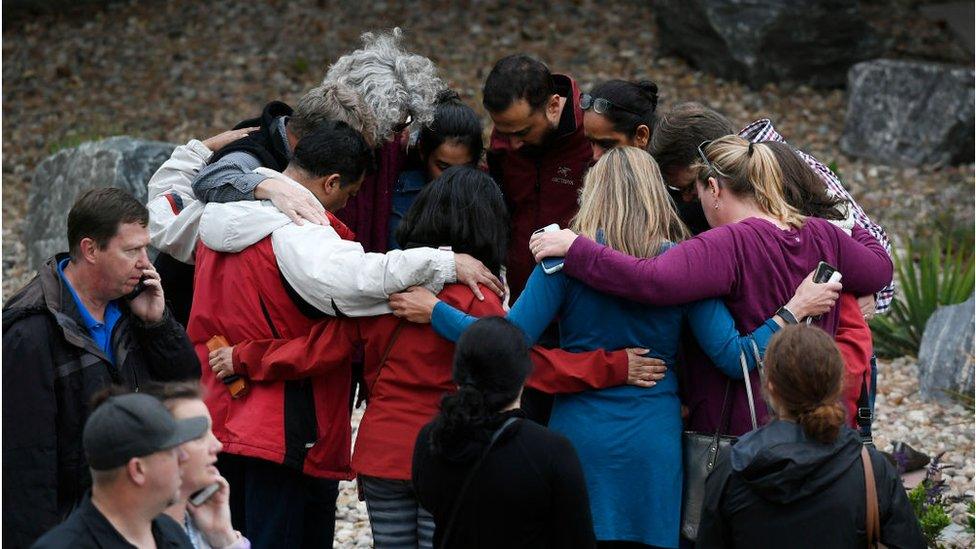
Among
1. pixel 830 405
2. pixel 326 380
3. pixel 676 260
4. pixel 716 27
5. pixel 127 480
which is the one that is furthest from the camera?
pixel 716 27

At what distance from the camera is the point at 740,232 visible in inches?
137

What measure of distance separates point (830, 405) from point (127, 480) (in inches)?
63.8

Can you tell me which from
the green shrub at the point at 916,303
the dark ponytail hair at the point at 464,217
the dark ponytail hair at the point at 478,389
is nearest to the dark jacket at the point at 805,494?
the dark ponytail hair at the point at 478,389

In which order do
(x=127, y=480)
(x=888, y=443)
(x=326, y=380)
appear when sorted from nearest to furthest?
1. (x=127, y=480)
2. (x=326, y=380)
3. (x=888, y=443)

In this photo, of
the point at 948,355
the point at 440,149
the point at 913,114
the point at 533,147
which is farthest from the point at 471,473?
the point at 913,114

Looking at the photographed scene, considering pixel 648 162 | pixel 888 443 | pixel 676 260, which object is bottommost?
pixel 888 443

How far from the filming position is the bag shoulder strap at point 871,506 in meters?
2.98

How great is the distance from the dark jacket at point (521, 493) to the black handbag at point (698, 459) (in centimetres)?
61

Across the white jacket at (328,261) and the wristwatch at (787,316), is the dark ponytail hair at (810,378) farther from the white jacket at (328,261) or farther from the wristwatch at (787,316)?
the white jacket at (328,261)

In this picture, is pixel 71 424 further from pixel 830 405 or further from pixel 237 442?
pixel 830 405

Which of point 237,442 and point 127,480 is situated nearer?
point 127,480

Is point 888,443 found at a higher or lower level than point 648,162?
lower

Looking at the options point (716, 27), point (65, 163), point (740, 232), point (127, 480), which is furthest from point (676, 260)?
point (716, 27)

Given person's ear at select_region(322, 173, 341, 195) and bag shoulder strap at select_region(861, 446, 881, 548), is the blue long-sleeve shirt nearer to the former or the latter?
bag shoulder strap at select_region(861, 446, 881, 548)
